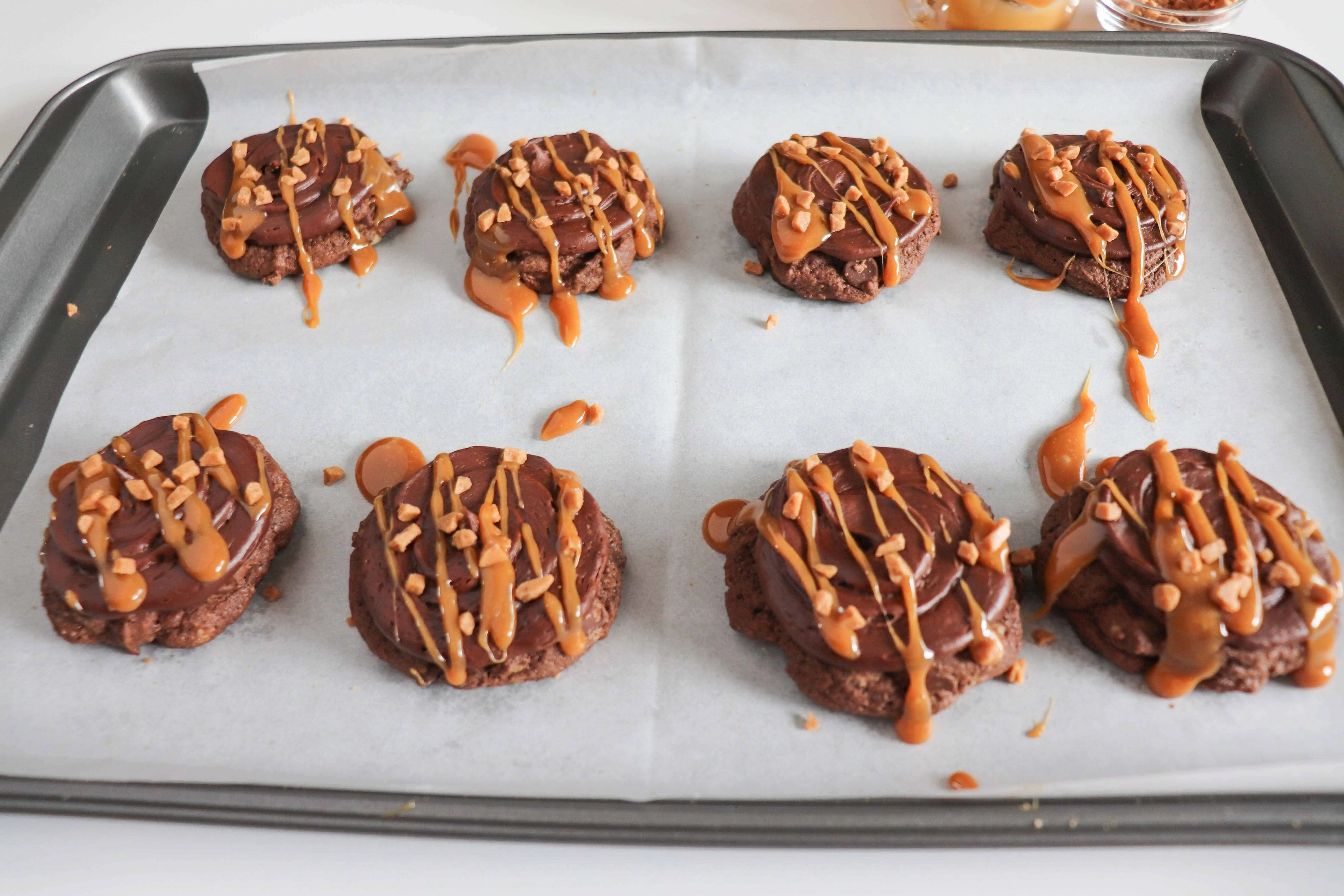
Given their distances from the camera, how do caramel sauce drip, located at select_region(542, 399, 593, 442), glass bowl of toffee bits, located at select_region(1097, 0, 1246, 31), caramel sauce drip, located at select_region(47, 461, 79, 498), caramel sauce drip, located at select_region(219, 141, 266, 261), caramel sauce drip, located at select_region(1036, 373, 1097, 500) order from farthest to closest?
glass bowl of toffee bits, located at select_region(1097, 0, 1246, 31), caramel sauce drip, located at select_region(219, 141, 266, 261), caramel sauce drip, located at select_region(542, 399, 593, 442), caramel sauce drip, located at select_region(1036, 373, 1097, 500), caramel sauce drip, located at select_region(47, 461, 79, 498)

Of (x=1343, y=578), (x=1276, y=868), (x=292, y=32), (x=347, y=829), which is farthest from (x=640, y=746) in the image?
(x=292, y=32)

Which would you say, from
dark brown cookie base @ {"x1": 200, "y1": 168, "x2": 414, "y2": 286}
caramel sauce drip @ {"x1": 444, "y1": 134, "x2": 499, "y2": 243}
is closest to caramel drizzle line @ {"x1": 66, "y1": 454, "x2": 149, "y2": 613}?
dark brown cookie base @ {"x1": 200, "y1": 168, "x2": 414, "y2": 286}

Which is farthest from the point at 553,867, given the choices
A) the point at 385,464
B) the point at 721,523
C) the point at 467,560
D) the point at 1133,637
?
the point at 1133,637

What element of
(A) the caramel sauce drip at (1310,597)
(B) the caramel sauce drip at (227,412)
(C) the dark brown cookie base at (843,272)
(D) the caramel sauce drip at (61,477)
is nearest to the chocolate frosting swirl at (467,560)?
(B) the caramel sauce drip at (227,412)

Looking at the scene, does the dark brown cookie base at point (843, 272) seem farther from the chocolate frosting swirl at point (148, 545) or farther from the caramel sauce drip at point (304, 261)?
the chocolate frosting swirl at point (148, 545)

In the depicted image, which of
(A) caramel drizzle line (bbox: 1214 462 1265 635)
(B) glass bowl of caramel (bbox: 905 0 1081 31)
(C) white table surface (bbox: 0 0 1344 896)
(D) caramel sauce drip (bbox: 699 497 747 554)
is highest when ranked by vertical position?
(B) glass bowl of caramel (bbox: 905 0 1081 31)

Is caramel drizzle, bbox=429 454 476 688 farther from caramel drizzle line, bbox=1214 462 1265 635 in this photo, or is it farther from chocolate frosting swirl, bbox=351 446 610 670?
caramel drizzle line, bbox=1214 462 1265 635

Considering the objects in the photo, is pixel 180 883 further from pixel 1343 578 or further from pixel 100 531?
pixel 1343 578
